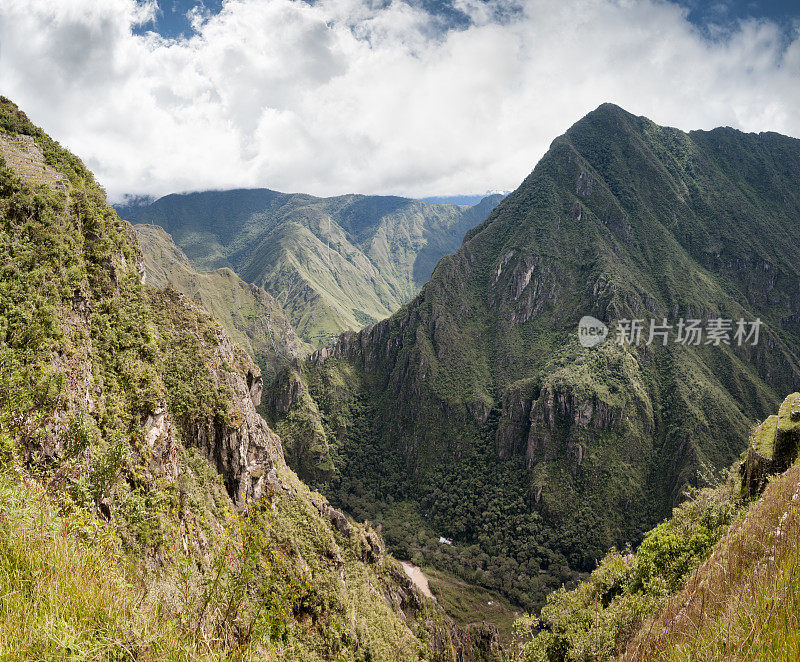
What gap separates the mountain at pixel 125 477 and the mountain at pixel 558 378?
227ft

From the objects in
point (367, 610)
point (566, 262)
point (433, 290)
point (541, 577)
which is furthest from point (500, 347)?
point (367, 610)

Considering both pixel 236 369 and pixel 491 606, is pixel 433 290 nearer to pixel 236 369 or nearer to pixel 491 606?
pixel 491 606

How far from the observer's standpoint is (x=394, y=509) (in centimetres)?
10800

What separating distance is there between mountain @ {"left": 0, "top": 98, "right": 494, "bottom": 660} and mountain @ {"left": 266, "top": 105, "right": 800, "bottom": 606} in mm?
69259

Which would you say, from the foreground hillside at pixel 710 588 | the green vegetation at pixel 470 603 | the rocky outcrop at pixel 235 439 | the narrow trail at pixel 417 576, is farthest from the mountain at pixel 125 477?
the narrow trail at pixel 417 576

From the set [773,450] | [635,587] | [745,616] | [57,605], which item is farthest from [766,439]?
[57,605]

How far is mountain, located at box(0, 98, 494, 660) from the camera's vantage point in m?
4.71

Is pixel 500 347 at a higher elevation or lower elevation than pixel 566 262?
lower

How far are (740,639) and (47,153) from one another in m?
32.1

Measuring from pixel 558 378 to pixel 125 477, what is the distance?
11543cm

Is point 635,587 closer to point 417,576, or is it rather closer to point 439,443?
point 417,576

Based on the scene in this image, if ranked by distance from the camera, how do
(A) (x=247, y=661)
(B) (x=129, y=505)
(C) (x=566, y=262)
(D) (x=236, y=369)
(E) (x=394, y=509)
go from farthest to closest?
(C) (x=566, y=262)
(E) (x=394, y=509)
(D) (x=236, y=369)
(B) (x=129, y=505)
(A) (x=247, y=661)

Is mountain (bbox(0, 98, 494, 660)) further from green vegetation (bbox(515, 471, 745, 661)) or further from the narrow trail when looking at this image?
the narrow trail

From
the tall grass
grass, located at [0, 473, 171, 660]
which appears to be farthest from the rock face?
grass, located at [0, 473, 171, 660]
